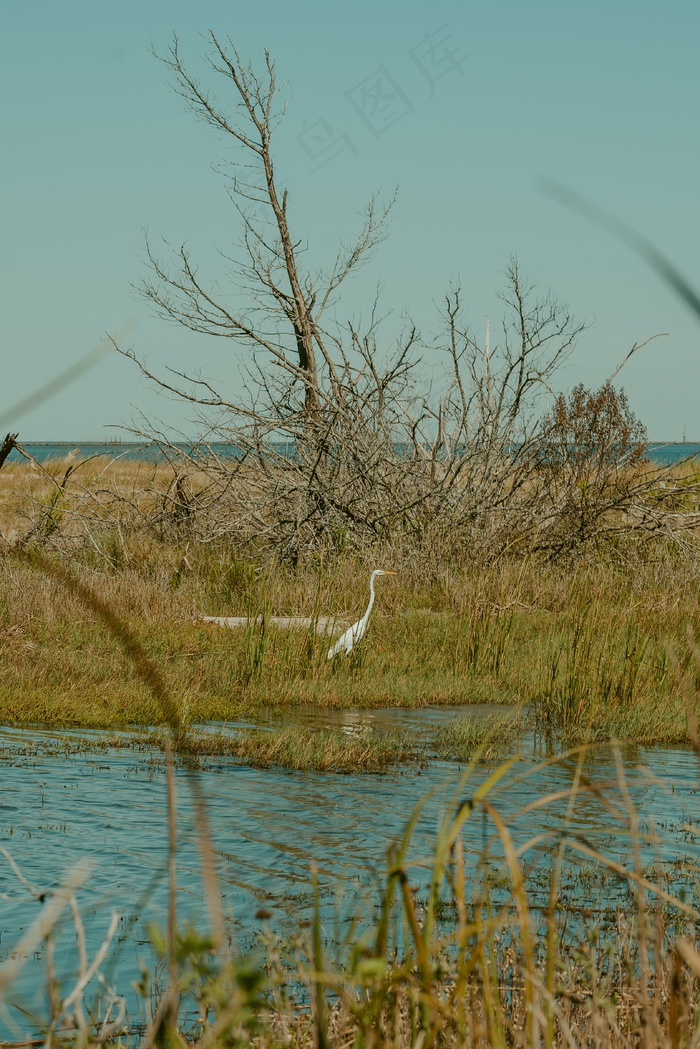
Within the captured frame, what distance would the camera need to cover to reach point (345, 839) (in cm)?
614

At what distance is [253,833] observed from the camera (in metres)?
6.21

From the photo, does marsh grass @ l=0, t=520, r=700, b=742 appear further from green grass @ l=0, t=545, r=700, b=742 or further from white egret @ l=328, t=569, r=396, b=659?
white egret @ l=328, t=569, r=396, b=659

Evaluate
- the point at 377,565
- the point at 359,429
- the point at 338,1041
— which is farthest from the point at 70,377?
the point at 359,429

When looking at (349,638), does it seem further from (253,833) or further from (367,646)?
(253,833)

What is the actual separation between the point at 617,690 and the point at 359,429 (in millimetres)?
6178

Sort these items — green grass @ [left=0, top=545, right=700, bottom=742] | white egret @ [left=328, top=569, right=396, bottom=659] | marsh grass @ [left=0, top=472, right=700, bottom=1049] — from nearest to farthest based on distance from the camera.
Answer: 1. marsh grass @ [left=0, top=472, right=700, bottom=1049]
2. green grass @ [left=0, top=545, right=700, bottom=742]
3. white egret @ [left=328, top=569, right=396, bottom=659]

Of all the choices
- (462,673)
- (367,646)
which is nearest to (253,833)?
(462,673)

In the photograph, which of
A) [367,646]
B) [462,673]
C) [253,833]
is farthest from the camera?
[367,646]

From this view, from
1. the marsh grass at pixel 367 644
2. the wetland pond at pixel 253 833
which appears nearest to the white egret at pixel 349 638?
the marsh grass at pixel 367 644

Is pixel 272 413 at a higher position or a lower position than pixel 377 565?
higher

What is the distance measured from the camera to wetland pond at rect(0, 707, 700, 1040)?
4.83 m

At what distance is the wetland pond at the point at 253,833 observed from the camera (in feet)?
15.9

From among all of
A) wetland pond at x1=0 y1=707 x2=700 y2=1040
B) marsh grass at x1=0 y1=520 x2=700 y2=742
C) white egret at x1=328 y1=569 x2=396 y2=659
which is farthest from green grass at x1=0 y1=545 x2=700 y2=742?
wetland pond at x1=0 y1=707 x2=700 y2=1040

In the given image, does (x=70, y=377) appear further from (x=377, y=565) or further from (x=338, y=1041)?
(x=377, y=565)
